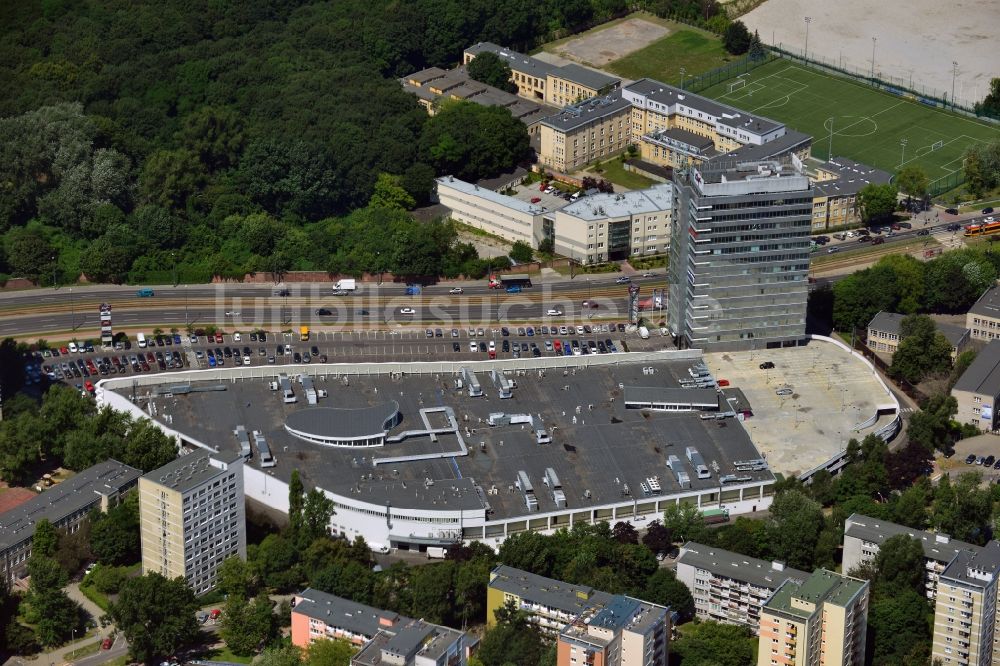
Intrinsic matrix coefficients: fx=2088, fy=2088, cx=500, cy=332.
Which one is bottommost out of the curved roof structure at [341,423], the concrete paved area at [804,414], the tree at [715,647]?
the tree at [715,647]

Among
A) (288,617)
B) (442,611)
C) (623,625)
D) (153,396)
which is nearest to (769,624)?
(623,625)

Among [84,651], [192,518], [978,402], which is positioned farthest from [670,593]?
[84,651]

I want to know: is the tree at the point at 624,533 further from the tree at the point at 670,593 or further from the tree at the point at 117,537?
the tree at the point at 117,537

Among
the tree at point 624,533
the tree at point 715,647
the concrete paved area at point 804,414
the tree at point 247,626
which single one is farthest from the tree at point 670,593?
the tree at point 247,626

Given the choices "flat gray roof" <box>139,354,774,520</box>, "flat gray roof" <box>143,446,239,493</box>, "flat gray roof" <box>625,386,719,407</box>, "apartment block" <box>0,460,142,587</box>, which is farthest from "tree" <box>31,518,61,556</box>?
"flat gray roof" <box>625,386,719,407</box>

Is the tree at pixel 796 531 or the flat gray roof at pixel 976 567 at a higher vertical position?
the flat gray roof at pixel 976 567

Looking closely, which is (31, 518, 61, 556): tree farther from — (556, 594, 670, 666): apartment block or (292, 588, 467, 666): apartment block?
(556, 594, 670, 666): apartment block
